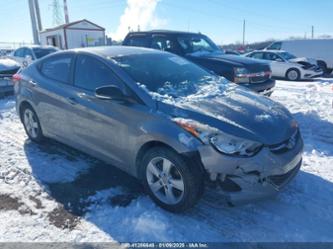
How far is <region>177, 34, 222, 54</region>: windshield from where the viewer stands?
27.0 ft

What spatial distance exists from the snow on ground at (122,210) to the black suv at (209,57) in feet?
9.20

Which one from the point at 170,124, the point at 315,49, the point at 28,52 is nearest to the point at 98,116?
the point at 170,124

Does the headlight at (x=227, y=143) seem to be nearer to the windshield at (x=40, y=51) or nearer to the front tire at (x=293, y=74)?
the windshield at (x=40, y=51)

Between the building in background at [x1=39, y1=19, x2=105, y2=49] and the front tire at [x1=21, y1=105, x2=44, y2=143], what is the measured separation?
25.0 meters

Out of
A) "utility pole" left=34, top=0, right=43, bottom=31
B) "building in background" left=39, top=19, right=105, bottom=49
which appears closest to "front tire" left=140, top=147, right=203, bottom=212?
"building in background" left=39, top=19, right=105, bottom=49

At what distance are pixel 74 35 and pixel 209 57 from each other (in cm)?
2429

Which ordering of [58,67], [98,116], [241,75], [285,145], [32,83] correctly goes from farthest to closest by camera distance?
[241,75]
[32,83]
[58,67]
[98,116]
[285,145]

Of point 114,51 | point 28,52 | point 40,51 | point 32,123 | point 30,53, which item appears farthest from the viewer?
point 28,52

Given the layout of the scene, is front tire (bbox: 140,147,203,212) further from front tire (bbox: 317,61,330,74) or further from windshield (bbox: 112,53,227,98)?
front tire (bbox: 317,61,330,74)

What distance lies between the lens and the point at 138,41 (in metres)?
8.70

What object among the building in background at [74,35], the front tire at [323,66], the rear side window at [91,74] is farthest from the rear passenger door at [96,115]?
the building in background at [74,35]

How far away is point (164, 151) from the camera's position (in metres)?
3.29

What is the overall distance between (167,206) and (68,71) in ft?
7.85

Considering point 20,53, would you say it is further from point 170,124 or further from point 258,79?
point 170,124
